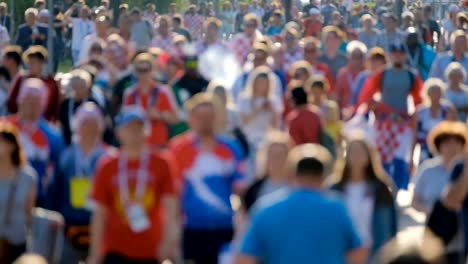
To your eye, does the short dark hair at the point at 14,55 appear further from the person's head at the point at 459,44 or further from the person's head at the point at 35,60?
the person's head at the point at 459,44

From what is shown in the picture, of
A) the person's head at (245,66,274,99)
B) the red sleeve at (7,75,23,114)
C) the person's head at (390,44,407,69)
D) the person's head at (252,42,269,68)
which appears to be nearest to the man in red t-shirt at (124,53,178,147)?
the person's head at (245,66,274,99)

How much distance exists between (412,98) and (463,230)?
6649mm

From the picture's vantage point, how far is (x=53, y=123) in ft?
49.1

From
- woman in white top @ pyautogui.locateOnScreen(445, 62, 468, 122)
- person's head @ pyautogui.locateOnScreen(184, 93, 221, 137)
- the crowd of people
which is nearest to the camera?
the crowd of people

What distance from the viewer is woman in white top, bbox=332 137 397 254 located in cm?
1044

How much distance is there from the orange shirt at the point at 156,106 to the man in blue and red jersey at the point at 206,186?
315 cm

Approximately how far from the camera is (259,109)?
14.4 meters

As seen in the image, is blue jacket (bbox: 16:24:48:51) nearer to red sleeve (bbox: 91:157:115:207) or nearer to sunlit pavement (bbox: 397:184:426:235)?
sunlit pavement (bbox: 397:184:426:235)

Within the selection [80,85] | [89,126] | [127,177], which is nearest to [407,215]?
[80,85]

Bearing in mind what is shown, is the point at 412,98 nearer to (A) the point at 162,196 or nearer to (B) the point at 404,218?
(B) the point at 404,218

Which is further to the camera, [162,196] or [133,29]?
[133,29]

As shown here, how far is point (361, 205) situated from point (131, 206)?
1720 millimetres

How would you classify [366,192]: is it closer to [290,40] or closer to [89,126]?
[89,126]

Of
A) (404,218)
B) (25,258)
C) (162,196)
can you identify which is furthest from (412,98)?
(25,258)
